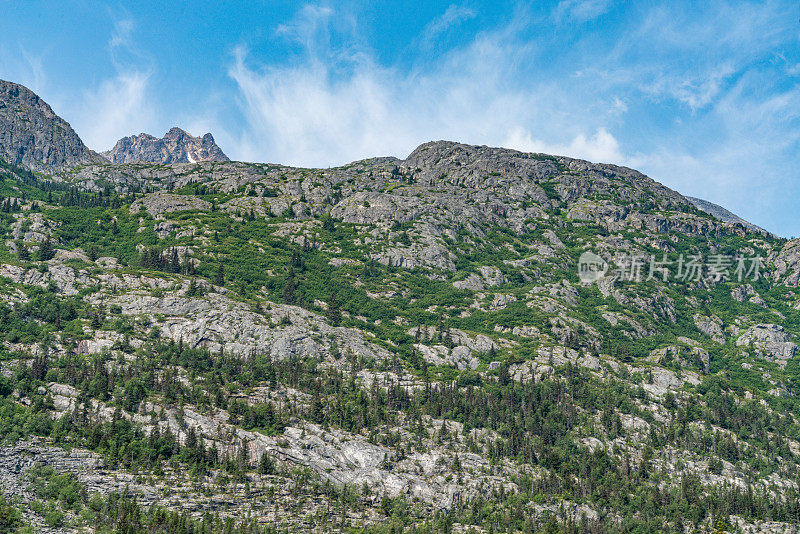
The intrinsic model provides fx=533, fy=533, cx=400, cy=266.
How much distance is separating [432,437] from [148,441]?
76.9m

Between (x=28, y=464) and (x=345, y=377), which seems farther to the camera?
(x=345, y=377)

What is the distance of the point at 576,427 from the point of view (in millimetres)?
174500

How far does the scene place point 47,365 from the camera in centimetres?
14988

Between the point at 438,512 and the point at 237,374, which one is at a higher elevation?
the point at 237,374

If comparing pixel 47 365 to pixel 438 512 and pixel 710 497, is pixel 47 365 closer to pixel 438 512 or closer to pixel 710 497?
pixel 438 512

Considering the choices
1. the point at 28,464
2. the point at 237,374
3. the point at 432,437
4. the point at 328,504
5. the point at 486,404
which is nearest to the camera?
the point at 28,464

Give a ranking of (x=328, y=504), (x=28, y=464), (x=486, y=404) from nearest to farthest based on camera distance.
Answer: (x=28, y=464), (x=328, y=504), (x=486, y=404)

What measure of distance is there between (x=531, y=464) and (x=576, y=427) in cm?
2734

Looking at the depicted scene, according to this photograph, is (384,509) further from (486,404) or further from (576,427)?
(576,427)

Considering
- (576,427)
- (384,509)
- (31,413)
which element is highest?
(576,427)

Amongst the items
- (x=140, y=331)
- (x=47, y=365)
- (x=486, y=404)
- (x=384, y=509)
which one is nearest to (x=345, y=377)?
(x=486, y=404)

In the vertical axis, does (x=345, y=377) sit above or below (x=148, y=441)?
above

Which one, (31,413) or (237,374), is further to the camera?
(237,374)

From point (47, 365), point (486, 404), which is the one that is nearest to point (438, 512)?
point (486, 404)
